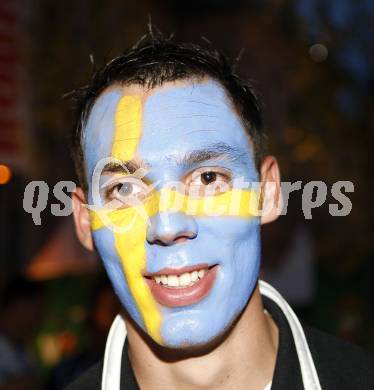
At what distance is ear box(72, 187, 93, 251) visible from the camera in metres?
2.59

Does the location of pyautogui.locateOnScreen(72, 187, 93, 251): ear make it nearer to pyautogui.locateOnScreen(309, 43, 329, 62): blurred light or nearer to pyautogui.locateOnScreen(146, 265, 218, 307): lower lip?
pyautogui.locateOnScreen(146, 265, 218, 307): lower lip

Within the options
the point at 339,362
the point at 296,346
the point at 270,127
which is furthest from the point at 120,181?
the point at 270,127

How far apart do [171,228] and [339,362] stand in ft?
2.58

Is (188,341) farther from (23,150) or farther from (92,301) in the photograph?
(23,150)

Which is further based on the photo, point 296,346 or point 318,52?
point 318,52

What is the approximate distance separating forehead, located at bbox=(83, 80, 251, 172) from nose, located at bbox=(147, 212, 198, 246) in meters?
0.20

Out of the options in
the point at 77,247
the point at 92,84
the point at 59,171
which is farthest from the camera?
the point at 59,171

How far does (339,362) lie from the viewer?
2.37 m

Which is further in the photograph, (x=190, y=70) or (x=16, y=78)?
(x=16, y=78)

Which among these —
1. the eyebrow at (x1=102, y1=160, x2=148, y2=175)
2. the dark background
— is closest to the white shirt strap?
the eyebrow at (x1=102, y1=160, x2=148, y2=175)

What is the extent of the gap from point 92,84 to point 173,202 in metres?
0.63

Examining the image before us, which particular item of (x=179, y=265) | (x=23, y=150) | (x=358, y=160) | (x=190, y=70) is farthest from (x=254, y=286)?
(x=358, y=160)

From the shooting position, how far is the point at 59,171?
10711mm

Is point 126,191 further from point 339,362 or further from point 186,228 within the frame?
point 339,362
